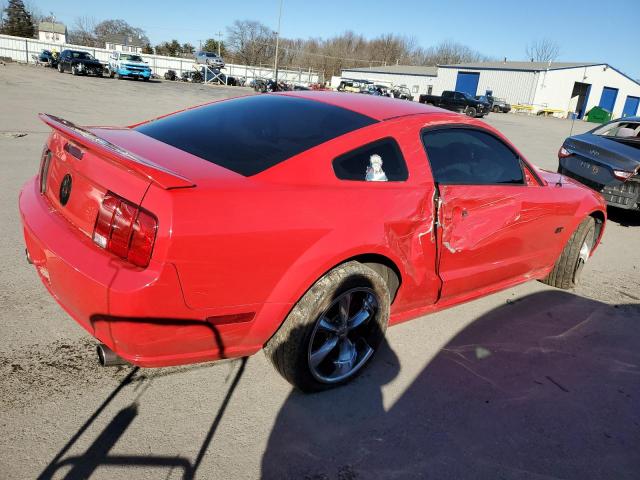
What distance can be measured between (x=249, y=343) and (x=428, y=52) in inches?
4453

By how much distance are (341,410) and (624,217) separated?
7699 mm

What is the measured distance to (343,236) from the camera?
2494mm

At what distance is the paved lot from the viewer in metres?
2.21

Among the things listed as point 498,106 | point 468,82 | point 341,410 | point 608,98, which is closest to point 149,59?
point 498,106

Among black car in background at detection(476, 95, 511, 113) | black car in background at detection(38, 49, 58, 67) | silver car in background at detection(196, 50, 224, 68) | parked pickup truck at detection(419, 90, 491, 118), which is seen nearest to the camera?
parked pickup truck at detection(419, 90, 491, 118)

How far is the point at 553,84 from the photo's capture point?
161 ft

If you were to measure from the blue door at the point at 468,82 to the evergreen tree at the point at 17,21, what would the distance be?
229 ft

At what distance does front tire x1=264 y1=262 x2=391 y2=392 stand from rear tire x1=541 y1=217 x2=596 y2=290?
95.5 inches

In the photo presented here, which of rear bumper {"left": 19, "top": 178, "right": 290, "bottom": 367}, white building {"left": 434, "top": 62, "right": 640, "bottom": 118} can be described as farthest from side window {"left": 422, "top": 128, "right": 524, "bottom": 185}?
white building {"left": 434, "top": 62, "right": 640, "bottom": 118}

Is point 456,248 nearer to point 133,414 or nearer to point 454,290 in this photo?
point 454,290

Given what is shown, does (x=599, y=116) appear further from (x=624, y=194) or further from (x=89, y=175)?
(x=89, y=175)

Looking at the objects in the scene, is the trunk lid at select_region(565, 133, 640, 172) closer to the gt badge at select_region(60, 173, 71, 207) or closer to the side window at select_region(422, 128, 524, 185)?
the side window at select_region(422, 128, 524, 185)

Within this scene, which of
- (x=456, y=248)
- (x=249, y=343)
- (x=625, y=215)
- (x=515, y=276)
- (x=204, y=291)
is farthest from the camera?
(x=625, y=215)

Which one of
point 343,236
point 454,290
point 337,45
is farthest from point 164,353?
point 337,45
